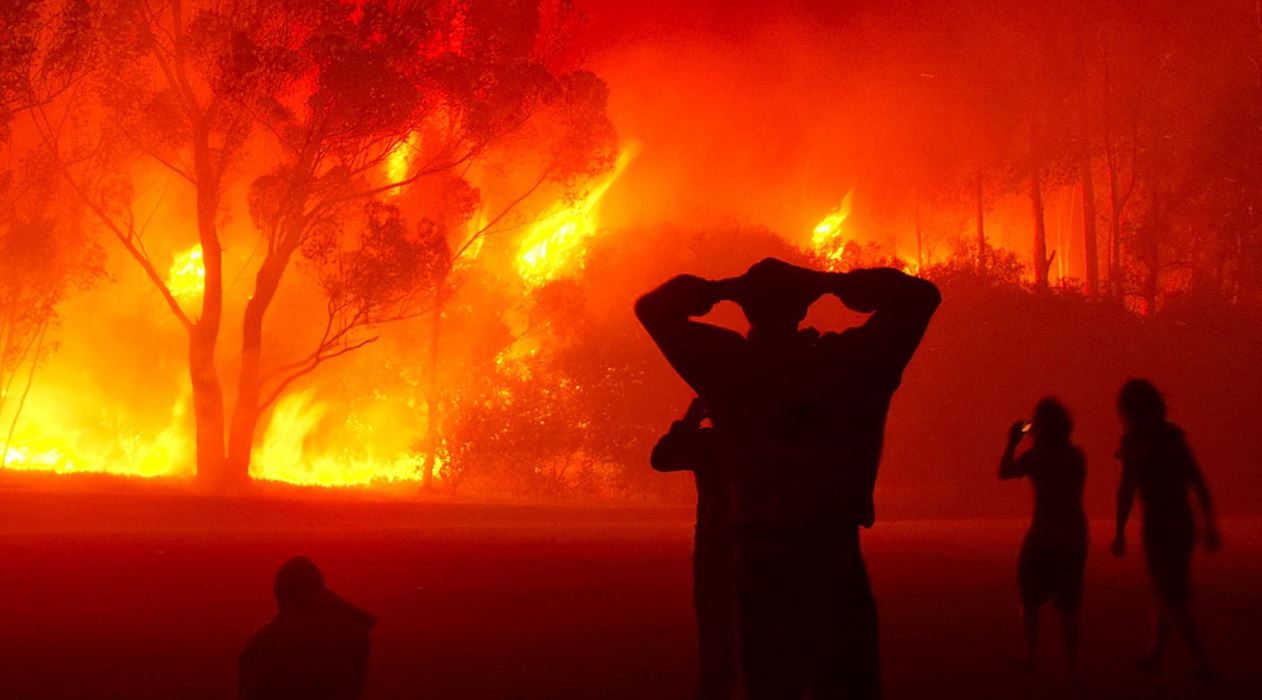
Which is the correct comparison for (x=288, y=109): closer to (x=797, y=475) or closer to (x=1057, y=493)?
(x=1057, y=493)

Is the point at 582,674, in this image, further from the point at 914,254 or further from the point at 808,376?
the point at 914,254

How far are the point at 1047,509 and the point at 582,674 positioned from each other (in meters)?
3.02

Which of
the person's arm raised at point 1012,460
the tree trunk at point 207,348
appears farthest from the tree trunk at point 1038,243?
the person's arm raised at point 1012,460

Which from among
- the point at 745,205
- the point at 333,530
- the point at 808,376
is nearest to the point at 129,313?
the point at 333,530

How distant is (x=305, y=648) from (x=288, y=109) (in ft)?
82.0

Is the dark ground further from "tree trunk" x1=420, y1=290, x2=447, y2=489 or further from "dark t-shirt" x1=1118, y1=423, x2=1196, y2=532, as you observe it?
"tree trunk" x1=420, y1=290, x2=447, y2=489

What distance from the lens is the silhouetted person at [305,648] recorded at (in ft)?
14.9

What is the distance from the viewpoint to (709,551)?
19.9ft

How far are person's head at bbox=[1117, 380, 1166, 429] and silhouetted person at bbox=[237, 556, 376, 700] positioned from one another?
16.9 feet

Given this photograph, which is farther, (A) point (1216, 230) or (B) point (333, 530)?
(A) point (1216, 230)

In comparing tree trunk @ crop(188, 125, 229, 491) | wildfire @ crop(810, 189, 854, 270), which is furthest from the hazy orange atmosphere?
wildfire @ crop(810, 189, 854, 270)

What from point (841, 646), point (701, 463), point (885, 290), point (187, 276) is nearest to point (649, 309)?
point (885, 290)

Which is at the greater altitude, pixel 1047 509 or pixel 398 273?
pixel 398 273

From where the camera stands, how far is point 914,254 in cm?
5938
